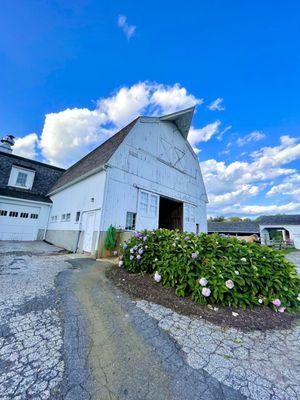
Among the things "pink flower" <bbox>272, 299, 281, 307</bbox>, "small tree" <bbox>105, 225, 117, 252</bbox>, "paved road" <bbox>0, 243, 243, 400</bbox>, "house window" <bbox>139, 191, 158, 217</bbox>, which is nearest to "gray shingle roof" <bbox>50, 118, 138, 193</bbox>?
"house window" <bbox>139, 191, 158, 217</bbox>

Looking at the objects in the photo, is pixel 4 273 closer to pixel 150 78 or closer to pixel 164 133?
pixel 150 78

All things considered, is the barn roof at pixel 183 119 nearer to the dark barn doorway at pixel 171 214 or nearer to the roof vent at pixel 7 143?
the dark barn doorway at pixel 171 214

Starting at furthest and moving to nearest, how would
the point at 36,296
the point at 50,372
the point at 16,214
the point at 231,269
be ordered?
1. the point at 16,214
2. the point at 36,296
3. the point at 231,269
4. the point at 50,372

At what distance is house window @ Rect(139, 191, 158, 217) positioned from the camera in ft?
33.1

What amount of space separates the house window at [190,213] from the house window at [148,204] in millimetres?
3610

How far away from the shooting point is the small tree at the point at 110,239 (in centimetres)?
799

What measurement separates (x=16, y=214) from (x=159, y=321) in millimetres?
13950

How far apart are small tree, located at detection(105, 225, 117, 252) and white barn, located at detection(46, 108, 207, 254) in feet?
0.79

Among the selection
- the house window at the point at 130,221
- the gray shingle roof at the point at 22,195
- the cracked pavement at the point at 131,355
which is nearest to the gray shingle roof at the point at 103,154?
the house window at the point at 130,221

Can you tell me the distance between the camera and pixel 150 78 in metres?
8.87

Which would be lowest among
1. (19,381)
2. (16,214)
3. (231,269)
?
(19,381)

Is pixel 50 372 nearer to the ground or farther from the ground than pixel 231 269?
nearer to the ground

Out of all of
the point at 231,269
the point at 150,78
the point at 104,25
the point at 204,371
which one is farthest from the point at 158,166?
the point at 204,371

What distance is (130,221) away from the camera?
9.42 meters
